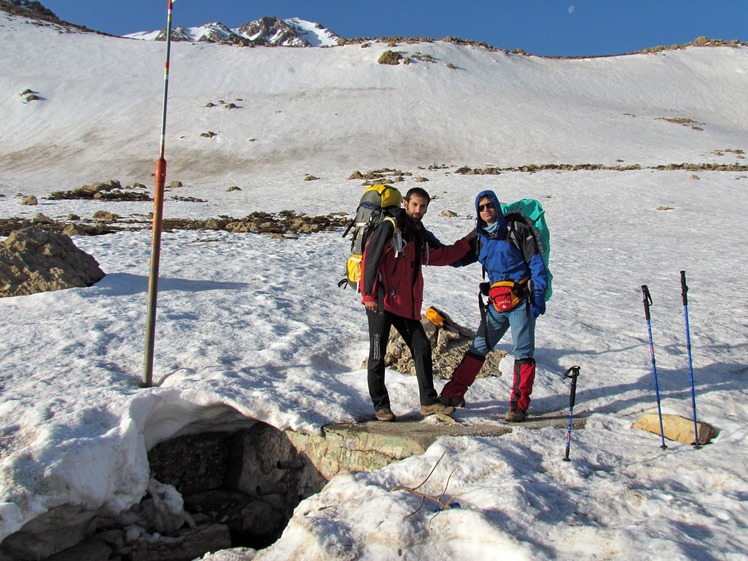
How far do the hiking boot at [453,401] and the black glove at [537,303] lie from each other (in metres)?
0.95

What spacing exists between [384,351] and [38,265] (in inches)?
190

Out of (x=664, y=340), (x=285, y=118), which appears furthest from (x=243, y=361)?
(x=285, y=118)

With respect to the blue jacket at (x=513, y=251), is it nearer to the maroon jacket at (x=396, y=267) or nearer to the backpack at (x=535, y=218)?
the backpack at (x=535, y=218)

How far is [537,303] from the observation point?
4777 millimetres

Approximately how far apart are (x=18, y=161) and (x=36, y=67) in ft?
45.0

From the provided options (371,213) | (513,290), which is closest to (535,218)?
(513,290)

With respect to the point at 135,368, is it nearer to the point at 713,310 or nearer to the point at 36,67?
the point at 713,310

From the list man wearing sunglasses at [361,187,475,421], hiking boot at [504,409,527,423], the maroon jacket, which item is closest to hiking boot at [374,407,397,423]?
man wearing sunglasses at [361,187,475,421]

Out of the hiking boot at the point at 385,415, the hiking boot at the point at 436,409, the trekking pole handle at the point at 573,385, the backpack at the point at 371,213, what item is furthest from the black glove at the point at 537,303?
the hiking boot at the point at 385,415

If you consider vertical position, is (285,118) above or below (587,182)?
above

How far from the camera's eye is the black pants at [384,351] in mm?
4758

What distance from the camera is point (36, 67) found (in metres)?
38.2

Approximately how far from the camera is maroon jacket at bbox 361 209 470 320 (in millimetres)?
4590

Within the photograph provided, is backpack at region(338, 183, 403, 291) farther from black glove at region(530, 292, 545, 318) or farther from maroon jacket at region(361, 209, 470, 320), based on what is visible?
black glove at region(530, 292, 545, 318)
